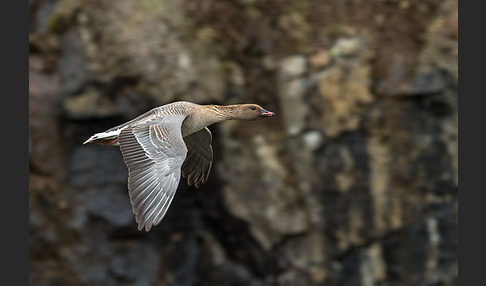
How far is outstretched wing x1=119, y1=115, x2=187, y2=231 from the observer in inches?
280

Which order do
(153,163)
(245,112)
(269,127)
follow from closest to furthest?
(153,163), (245,112), (269,127)

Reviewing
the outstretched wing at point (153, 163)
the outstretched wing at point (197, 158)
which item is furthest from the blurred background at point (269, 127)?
the outstretched wing at point (153, 163)

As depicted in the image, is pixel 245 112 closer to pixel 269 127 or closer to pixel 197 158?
pixel 197 158

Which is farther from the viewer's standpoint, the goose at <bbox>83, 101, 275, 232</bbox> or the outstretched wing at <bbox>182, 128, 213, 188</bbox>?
the outstretched wing at <bbox>182, 128, 213, 188</bbox>

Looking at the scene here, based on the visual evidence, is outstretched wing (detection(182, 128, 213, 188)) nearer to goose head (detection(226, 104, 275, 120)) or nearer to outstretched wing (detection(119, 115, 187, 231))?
goose head (detection(226, 104, 275, 120))

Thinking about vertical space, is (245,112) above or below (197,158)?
above

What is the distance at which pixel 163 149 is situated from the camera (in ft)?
25.3

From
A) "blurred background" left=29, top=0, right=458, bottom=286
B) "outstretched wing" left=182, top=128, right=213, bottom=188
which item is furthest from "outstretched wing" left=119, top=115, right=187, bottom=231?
"blurred background" left=29, top=0, right=458, bottom=286

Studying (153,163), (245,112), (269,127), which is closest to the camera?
(153,163)

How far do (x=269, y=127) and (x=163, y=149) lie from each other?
12.1ft

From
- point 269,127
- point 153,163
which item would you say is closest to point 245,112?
point 153,163

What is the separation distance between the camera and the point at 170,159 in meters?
7.60

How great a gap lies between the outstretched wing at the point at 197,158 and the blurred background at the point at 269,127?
2.06m

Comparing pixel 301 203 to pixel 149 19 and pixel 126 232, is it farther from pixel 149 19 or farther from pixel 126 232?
pixel 149 19
